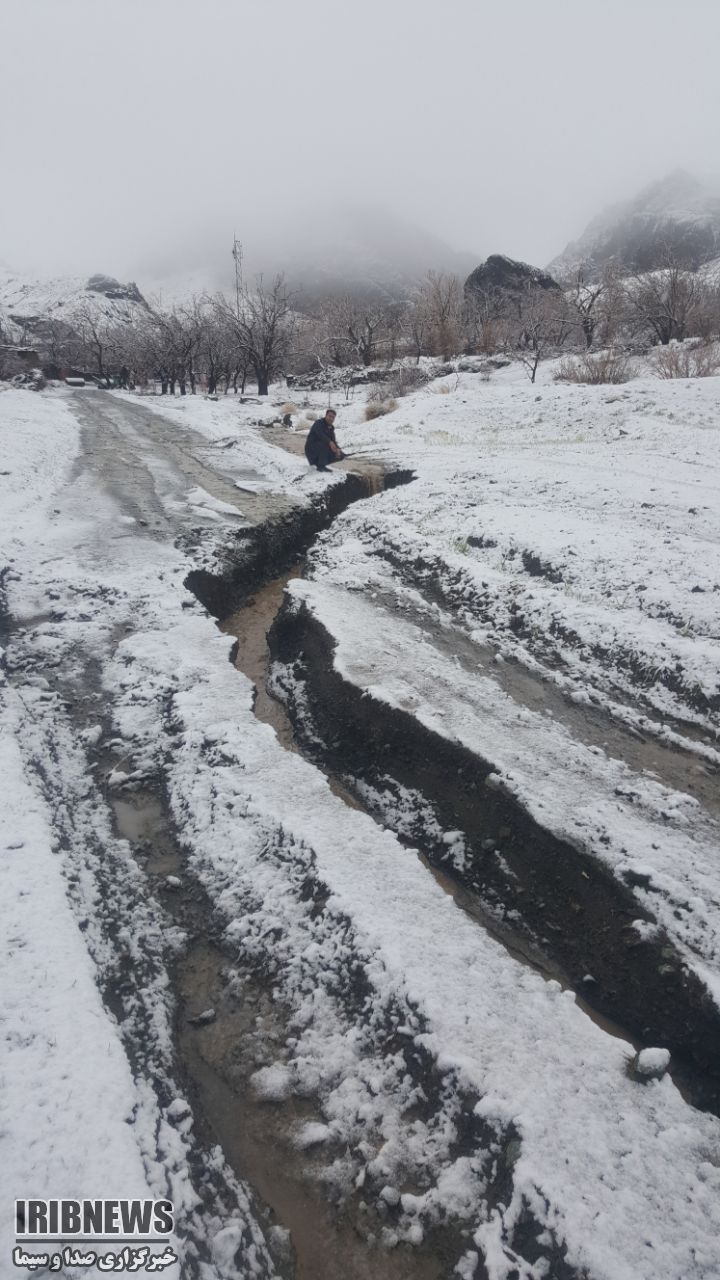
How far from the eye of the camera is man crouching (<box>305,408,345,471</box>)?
35.6ft

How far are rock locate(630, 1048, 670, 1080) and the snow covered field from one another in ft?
0.15

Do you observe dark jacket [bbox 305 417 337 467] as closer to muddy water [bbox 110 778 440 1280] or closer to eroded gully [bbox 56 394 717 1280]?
eroded gully [bbox 56 394 717 1280]

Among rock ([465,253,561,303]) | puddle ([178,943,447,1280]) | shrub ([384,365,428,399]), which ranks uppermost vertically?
rock ([465,253,561,303])

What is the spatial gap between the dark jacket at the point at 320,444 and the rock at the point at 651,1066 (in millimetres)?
10226

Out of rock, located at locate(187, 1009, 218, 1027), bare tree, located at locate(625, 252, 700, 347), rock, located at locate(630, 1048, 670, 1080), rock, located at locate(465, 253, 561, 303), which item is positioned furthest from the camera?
rock, located at locate(465, 253, 561, 303)

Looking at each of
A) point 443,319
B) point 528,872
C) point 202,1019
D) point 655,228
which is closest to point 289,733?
point 528,872

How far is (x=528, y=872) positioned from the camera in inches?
138

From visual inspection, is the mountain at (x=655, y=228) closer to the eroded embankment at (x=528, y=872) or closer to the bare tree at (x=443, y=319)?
the bare tree at (x=443, y=319)

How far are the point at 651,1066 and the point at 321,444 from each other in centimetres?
1038

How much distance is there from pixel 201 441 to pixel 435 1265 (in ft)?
49.1

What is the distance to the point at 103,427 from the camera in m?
15.9

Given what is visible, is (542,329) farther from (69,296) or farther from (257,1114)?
(69,296)

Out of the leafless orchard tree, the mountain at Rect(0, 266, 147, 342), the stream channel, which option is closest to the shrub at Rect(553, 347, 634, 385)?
the leafless orchard tree

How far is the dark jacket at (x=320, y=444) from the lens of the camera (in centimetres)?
1087
